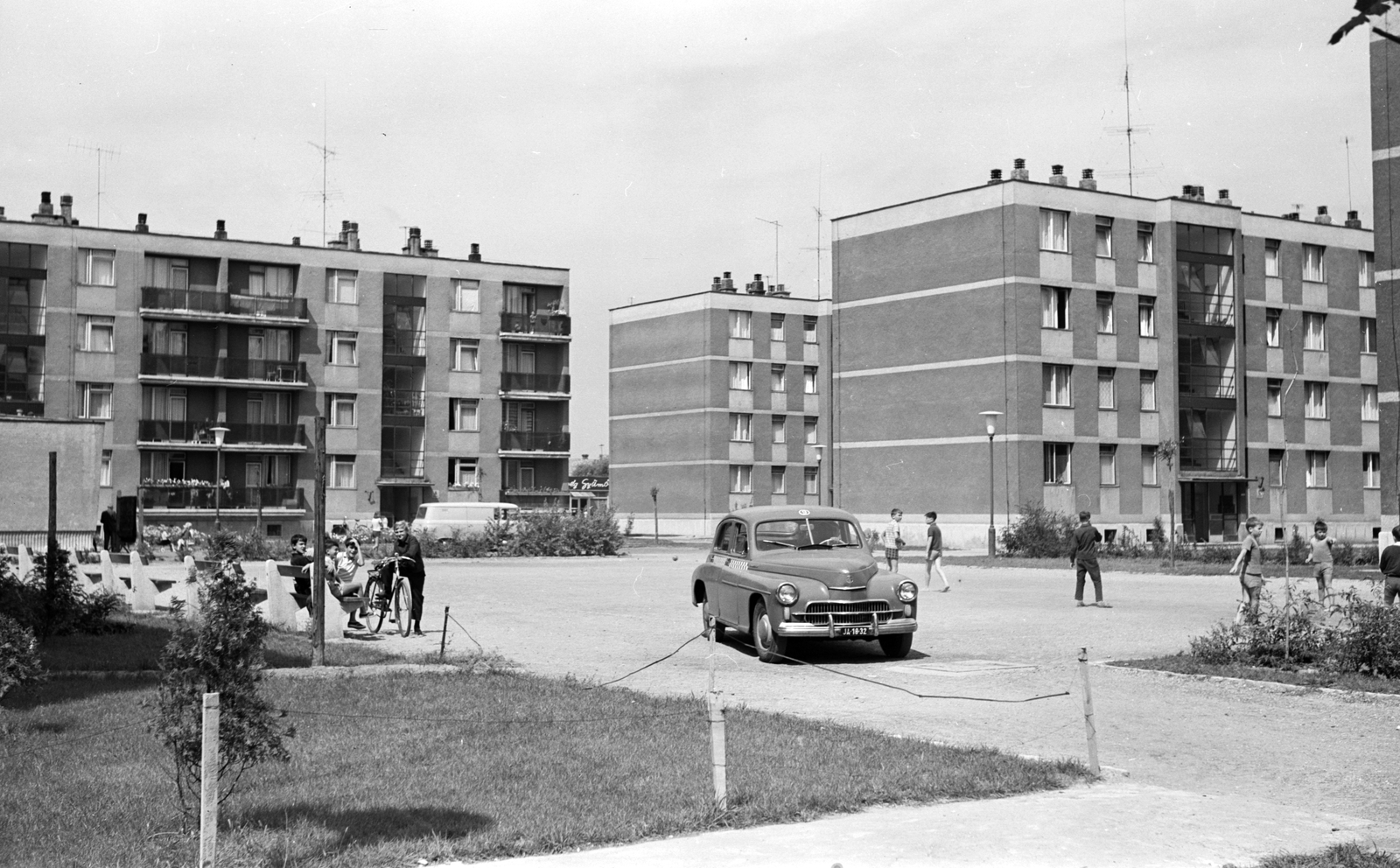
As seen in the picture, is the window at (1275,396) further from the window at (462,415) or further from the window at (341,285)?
the window at (341,285)

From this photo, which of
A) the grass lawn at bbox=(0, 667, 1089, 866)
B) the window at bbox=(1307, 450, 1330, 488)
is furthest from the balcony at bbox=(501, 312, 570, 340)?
the grass lawn at bbox=(0, 667, 1089, 866)

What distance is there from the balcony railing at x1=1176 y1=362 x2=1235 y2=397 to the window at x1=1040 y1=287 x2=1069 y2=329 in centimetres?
675

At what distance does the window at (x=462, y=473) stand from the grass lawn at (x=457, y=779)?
5545 cm

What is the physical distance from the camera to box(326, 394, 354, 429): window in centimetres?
6500

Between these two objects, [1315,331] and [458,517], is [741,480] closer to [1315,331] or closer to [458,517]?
[458,517]

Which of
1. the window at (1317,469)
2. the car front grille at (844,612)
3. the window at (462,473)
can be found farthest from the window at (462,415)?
the car front grille at (844,612)

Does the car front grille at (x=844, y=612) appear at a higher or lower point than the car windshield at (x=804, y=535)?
lower

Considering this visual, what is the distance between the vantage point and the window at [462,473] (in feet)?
224

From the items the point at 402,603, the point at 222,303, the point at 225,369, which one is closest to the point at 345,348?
the point at 225,369

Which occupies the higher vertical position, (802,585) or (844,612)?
(802,585)

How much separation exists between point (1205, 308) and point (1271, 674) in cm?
4847

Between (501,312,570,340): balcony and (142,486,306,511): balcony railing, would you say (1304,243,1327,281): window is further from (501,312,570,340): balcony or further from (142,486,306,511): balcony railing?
(142,486,306,511): balcony railing

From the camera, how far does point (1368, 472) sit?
66125mm

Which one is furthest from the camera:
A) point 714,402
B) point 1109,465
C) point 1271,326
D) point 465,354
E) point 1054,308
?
point 714,402
